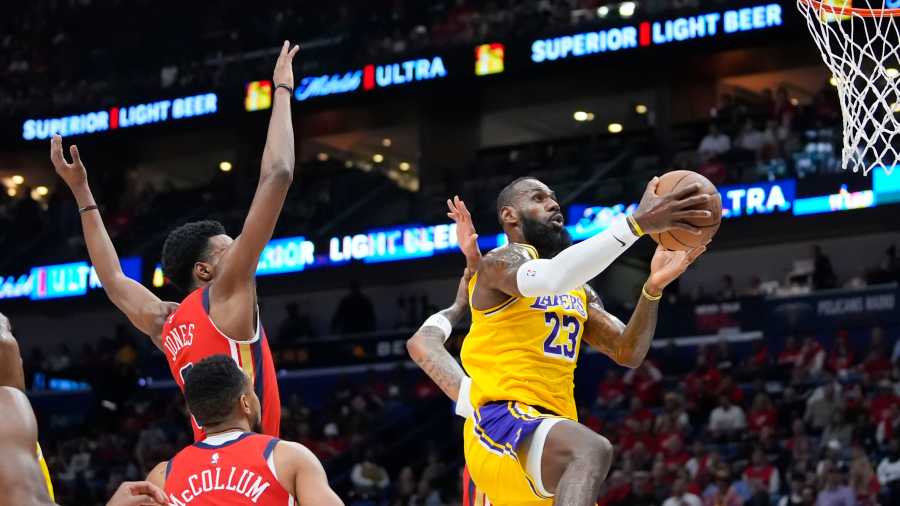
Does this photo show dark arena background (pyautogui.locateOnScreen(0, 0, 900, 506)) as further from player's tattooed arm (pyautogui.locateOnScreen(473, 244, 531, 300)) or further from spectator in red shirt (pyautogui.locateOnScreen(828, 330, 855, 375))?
player's tattooed arm (pyautogui.locateOnScreen(473, 244, 531, 300))

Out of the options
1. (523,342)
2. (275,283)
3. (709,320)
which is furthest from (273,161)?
(275,283)

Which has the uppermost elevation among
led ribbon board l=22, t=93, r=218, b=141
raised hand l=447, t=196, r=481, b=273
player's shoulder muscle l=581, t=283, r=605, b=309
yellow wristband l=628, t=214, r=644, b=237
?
led ribbon board l=22, t=93, r=218, b=141

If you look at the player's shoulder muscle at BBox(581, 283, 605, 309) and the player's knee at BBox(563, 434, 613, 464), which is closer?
the player's knee at BBox(563, 434, 613, 464)

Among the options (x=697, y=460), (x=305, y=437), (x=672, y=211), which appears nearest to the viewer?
(x=672, y=211)

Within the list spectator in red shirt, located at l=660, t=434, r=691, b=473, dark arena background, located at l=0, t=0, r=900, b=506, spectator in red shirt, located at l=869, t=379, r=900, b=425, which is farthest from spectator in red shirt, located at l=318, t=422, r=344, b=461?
spectator in red shirt, located at l=869, t=379, r=900, b=425

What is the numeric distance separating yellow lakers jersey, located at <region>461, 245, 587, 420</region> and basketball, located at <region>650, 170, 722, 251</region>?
1.92 feet

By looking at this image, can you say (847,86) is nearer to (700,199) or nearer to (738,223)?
(700,199)

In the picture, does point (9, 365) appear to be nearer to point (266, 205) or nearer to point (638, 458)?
point (266, 205)

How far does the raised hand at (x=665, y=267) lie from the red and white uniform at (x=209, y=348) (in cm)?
175

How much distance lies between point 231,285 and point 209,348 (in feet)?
0.86

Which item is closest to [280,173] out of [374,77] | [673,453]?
[673,453]

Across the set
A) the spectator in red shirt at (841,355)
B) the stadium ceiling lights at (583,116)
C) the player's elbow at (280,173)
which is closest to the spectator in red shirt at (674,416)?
the spectator in red shirt at (841,355)

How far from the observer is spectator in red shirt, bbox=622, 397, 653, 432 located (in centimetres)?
1305

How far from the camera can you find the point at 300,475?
11.2ft
